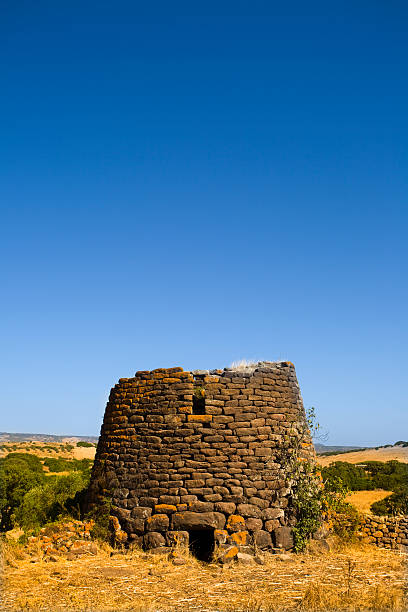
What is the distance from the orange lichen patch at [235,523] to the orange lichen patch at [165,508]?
1.13 metres

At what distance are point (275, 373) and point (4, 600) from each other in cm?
669

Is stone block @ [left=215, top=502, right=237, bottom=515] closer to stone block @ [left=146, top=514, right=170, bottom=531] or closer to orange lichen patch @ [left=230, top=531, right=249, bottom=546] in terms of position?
orange lichen patch @ [left=230, top=531, right=249, bottom=546]

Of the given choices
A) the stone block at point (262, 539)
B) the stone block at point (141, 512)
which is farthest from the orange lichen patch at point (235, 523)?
the stone block at point (141, 512)

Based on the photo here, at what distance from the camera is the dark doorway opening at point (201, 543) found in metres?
9.35

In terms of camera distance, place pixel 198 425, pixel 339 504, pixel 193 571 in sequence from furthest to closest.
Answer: pixel 339 504
pixel 198 425
pixel 193 571

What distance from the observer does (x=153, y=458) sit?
10.1 metres

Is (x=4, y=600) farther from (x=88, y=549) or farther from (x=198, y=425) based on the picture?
(x=198, y=425)

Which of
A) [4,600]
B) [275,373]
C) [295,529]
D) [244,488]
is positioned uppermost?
[275,373]

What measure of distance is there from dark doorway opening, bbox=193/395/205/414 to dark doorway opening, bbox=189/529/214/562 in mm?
2415

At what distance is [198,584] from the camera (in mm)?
7590

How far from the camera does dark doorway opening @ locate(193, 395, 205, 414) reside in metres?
10.5

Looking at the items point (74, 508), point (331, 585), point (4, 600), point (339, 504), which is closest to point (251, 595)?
point (331, 585)

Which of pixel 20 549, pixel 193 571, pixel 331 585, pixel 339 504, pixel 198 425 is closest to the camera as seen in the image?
pixel 331 585

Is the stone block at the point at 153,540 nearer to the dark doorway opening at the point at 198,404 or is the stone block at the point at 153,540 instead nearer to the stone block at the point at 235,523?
the stone block at the point at 235,523
